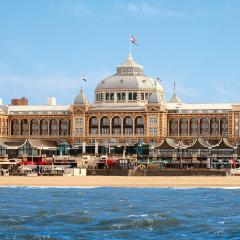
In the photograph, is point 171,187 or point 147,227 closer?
point 147,227

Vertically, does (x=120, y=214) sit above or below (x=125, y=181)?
below

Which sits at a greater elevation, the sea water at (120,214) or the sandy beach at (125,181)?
the sandy beach at (125,181)

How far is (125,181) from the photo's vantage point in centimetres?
17475

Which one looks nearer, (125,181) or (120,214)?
(120,214)

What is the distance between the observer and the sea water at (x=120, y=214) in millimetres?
91375

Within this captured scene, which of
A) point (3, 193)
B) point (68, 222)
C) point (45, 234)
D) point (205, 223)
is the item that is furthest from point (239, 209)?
point (3, 193)

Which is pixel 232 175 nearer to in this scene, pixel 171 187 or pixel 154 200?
pixel 171 187

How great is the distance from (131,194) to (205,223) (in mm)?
44941

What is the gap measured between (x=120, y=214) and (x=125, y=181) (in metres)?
67.2

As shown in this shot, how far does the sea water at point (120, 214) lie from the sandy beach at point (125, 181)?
15.9 meters

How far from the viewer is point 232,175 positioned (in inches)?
7500

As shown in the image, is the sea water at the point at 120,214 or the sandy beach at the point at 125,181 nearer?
the sea water at the point at 120,214

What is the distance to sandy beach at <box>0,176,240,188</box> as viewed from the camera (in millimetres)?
165875

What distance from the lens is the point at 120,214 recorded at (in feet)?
353
